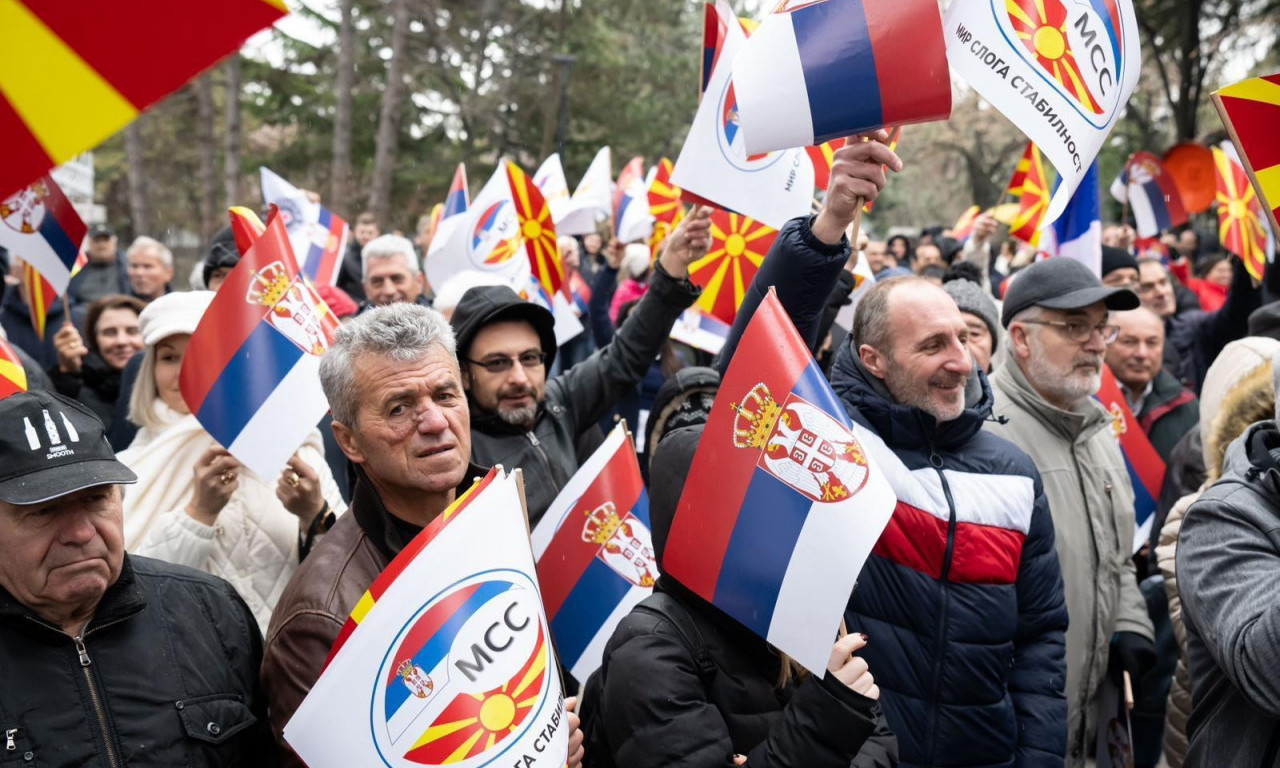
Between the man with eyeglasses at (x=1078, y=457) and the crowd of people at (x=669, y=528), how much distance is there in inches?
0.4

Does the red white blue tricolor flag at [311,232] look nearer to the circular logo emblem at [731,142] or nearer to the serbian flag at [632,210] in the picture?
the serbian flag at [632,210]

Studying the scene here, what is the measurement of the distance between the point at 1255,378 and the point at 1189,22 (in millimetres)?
20248

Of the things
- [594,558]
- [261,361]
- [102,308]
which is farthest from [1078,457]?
[102,308]

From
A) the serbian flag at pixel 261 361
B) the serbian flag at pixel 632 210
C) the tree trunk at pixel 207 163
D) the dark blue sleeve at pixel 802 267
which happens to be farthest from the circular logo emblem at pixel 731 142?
the tree trunk at pixel 207 163

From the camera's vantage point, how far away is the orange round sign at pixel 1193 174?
14.4 metres

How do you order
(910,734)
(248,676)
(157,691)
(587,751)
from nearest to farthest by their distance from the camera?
1. (157,691)
2. (248,676)
3. (587,751)
4. (910,734)

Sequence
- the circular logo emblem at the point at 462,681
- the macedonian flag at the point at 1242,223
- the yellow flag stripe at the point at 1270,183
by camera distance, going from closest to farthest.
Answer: the circular logo emblem at the point at 462,681
the yellow flag stripe at the point at 1270,183
the macedonian flag at the point at 1242,223

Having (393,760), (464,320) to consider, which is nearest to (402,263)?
(464,320)

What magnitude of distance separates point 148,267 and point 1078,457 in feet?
20.3

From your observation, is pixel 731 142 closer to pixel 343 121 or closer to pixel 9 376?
pixel 9 376

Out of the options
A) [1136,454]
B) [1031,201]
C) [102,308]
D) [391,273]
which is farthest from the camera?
[1031,201]

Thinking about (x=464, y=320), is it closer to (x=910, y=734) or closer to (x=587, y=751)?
(x=587, y=751)

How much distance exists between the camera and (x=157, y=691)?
90.7 inches

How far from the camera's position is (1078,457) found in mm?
3865
